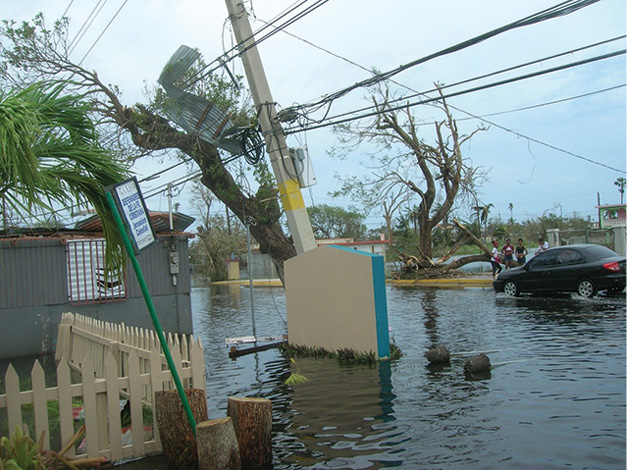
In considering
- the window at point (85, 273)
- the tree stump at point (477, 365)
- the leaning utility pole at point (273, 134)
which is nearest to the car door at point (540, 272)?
the leaning utility pole at point (273, 134)

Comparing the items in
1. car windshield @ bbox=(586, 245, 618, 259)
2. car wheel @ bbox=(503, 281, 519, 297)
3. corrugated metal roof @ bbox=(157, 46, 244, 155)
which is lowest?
car wheel @ bbox=(503, 281, 519, 297)

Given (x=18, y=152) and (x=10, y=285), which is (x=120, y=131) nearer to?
(x=10, y=285)

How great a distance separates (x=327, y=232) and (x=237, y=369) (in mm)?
60823

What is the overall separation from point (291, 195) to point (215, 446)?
23.4 feet

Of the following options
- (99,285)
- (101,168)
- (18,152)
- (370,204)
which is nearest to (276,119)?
(99,285)

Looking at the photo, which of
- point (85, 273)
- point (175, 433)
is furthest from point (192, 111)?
point (175, 433)

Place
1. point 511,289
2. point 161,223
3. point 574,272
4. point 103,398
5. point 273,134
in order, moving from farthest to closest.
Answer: point 511,289, point 574,272, point 161,223, point 273,134, point 103,398

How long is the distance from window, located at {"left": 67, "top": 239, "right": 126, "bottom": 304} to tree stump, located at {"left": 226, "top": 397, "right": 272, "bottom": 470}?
28.1ft

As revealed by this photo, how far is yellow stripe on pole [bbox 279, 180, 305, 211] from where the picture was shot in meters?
11.4

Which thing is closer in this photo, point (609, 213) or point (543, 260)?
point (543, 260)

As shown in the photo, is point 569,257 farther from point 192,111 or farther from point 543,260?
point 192,111

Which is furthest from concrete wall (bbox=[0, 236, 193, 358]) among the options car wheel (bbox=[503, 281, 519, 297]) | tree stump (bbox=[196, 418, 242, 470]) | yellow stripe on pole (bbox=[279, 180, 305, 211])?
car wheel (bbox=[503, 281, 519, 297])

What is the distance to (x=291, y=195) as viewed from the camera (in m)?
11.5

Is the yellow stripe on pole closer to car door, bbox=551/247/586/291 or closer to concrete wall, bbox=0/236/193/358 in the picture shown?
concrete wall, bbox=0/236/193/358
